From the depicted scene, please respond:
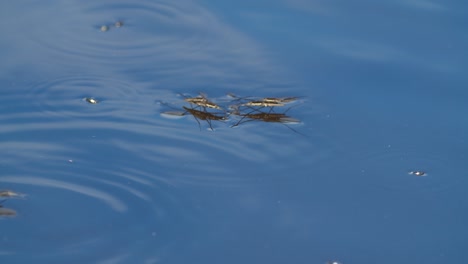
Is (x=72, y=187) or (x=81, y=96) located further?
(x=81, y=96)

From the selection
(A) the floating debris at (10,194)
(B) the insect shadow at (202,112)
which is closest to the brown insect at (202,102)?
(B) the insect shadow at (202,112)

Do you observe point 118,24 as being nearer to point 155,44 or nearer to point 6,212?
point 155,44

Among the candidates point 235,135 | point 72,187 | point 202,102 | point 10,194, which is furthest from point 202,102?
point 10,194

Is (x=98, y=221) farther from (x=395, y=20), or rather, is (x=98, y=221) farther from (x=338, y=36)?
(x=395, y=20)

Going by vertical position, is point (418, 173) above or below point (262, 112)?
below

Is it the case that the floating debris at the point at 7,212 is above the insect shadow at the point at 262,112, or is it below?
below

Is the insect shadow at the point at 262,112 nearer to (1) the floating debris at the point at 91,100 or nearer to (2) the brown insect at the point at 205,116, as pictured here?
(2) the brown insect at the point at 205,116

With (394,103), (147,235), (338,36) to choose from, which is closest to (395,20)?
(338,36)

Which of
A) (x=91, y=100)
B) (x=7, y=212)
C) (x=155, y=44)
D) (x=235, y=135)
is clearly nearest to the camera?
(x=7, y=212)

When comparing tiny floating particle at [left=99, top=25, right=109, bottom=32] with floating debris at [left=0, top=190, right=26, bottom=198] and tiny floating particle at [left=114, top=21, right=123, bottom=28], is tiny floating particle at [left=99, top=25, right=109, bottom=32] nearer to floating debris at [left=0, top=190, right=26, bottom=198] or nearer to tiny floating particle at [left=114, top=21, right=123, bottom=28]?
tiny floating particle at [left=114, top=21, right=123, bottom=28]

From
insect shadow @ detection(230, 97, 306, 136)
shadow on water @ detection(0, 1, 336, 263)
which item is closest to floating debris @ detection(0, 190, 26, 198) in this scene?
shadow on water @ detection(0, 1, 336, 263)
